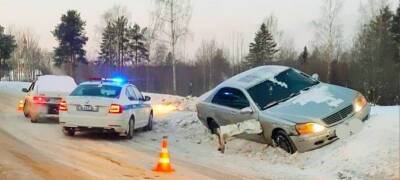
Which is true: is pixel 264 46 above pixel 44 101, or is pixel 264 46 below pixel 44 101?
above

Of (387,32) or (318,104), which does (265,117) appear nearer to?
(318,104)

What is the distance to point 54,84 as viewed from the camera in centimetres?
2045

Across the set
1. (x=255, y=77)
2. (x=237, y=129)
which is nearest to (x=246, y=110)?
(x=237, y=129)

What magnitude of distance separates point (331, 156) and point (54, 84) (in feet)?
37.5

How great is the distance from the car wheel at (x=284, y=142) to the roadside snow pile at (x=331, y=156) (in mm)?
124

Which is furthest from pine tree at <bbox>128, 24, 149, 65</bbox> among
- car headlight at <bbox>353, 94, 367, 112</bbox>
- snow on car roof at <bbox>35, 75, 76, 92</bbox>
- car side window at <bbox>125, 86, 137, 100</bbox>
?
car headlight at <bbox>353, 94, 367, 112</bbox>

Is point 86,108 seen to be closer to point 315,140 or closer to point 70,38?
point 315,140

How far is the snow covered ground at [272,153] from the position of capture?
430 inches

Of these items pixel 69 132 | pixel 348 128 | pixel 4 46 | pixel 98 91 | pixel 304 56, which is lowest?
pixel 69 132

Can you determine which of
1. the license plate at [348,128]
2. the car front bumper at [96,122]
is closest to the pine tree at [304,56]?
the car front bumper at [96,122]

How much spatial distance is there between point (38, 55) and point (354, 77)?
63984 mm

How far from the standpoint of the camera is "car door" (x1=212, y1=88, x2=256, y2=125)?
46.2 ft

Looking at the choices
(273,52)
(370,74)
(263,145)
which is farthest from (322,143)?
(273,52)

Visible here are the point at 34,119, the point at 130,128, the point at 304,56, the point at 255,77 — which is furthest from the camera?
the point at 304,56
